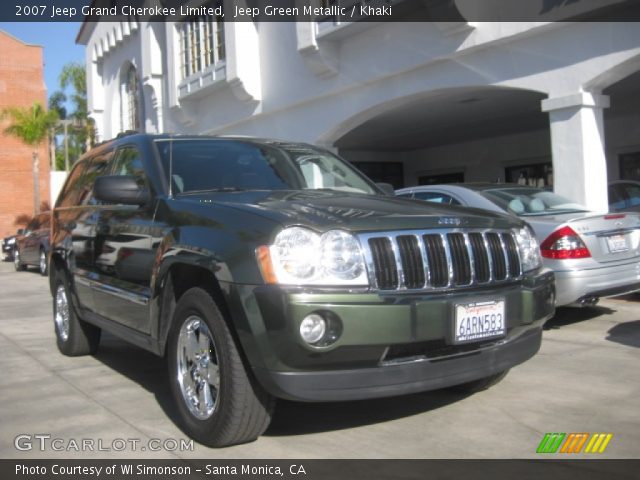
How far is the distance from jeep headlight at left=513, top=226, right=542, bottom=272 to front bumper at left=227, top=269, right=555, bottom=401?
0.71 m

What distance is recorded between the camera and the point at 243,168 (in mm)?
5035

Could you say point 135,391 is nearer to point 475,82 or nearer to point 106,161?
point 106,161

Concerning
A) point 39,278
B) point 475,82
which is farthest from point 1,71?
point 475,82

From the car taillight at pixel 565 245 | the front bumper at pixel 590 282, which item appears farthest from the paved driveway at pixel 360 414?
the car taillight at pixel 565 245

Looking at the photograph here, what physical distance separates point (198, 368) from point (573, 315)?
5122 mm

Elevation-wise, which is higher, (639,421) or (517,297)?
(517,297)

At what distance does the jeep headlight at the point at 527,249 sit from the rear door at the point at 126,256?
2.26 meters

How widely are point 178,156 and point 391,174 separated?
17.5 meters

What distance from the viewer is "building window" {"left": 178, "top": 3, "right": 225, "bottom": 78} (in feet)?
55.8

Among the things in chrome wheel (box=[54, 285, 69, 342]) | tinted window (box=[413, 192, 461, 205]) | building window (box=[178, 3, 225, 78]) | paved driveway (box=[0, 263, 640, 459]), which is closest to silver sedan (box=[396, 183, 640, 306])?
tinted window (box=[413, 192, 461, 205])

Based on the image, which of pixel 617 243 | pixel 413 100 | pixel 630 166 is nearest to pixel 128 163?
pixel 617 243

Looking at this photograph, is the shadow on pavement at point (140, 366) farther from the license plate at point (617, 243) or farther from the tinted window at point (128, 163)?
the license plate at point (617, 243)

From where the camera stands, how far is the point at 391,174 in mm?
22109

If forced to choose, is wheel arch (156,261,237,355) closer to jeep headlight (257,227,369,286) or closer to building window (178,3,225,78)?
jeep headlight (257,227,369,286)
